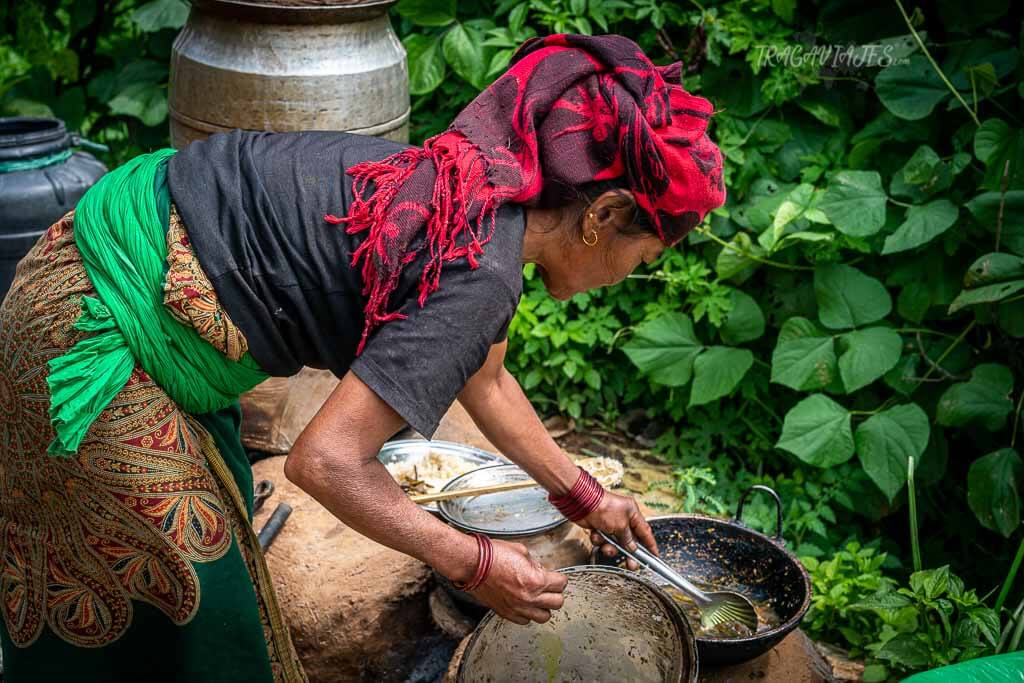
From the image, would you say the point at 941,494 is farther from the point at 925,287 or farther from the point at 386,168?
the point at 386,168

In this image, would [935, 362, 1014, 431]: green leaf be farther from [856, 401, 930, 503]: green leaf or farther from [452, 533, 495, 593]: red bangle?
[452, 533, 495, 593]: red bangle

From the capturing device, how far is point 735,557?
2.62 metres

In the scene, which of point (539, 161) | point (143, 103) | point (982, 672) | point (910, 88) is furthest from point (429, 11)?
point (982, 672)

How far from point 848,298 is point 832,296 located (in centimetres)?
5

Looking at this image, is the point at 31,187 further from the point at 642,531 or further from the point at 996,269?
the point at 996,269

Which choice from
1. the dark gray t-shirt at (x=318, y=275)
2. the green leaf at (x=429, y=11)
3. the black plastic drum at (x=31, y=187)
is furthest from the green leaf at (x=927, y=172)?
the black plastic drum at (x=31, y=187)

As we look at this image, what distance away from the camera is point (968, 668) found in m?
1.52

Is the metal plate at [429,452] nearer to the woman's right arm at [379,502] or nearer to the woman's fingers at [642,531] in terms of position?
the woman's fingers at [642,531]

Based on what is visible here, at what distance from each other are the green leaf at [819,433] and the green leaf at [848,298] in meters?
0.29

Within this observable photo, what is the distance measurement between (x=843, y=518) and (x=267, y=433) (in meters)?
2.10

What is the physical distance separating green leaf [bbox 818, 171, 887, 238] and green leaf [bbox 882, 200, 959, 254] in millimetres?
80

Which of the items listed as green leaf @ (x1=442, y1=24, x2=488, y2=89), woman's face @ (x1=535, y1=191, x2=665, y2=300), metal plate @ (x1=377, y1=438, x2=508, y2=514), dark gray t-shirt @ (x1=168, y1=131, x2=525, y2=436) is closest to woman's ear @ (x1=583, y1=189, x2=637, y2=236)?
woman's face @ (x1=535, y1=191, x2=665, y2=300)

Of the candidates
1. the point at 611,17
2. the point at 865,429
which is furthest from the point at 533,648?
the point at 611,17

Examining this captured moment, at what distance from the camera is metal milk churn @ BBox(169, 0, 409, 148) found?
129 inches
